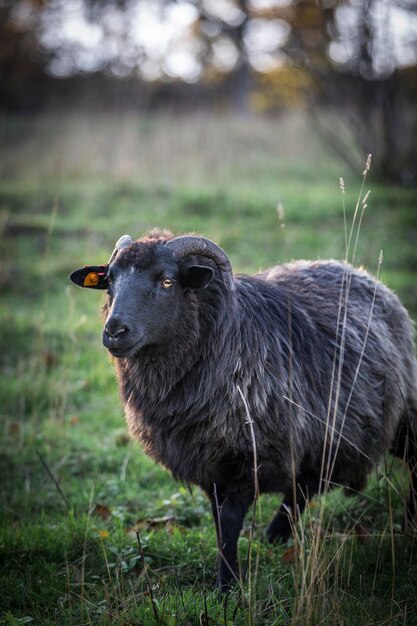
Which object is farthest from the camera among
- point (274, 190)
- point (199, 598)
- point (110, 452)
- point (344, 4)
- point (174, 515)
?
point (344, 4)

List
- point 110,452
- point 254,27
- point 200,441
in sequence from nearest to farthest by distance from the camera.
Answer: point 200,441 < point 110,452 < point 254,27

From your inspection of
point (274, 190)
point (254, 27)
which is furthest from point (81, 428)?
point (254, 27)

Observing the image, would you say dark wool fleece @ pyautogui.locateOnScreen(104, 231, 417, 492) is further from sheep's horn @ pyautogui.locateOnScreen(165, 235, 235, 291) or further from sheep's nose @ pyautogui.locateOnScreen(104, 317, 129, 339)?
sheep's nose @ pyautogui.locateOnScreen(104, 317, 129, 339)

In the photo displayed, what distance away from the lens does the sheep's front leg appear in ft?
12.6

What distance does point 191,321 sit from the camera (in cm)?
396

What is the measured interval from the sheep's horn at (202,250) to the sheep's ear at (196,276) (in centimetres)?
12

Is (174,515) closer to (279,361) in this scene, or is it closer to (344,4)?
(279,361)

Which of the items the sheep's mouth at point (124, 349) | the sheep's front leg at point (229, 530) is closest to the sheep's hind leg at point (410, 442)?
the sheep's front leg at point (229, 530)

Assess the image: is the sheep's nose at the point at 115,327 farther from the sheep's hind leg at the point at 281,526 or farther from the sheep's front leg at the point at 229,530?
the sheep's hind leg at the point at 281,526

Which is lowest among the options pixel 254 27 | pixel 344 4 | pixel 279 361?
pixel 279 361

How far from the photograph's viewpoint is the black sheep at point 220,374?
151 inches

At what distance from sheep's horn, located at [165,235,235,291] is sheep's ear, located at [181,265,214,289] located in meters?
0.12

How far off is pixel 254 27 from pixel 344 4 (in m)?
11.4

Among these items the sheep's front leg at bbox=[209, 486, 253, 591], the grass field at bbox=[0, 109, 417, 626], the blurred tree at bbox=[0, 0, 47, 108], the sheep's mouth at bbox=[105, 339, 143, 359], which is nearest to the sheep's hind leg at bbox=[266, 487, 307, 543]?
the grass field at bbox=[0, 109, 417, 626]
